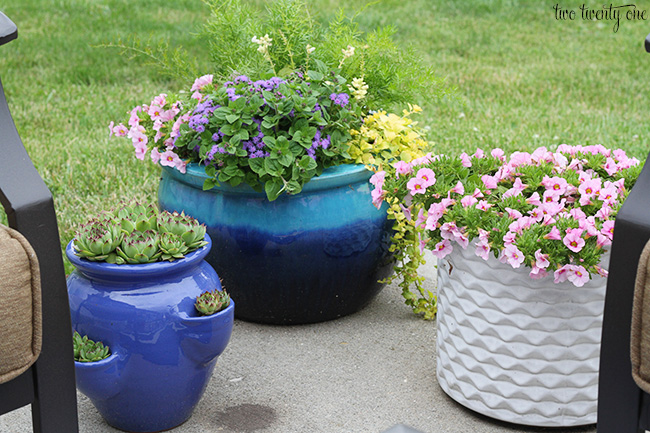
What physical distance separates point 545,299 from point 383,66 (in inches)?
40.2

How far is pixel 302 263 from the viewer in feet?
7.43

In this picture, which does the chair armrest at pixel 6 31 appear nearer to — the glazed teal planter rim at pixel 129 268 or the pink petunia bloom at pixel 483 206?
the glazed teal planter rim at pixel 129 268

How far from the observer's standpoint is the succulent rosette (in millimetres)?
1666

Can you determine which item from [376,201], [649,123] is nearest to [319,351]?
[376,201]

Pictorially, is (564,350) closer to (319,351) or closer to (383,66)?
(319,351)

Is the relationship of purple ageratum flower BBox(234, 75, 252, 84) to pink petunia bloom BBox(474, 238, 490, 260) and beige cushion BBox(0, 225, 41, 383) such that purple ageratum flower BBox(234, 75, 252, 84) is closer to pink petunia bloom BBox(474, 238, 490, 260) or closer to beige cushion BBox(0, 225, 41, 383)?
pink petunia bloom BBox(474, 238, 490, 260)

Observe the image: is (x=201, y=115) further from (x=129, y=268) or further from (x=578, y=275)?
(x=578, y=275)

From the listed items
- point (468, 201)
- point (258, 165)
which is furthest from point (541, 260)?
point (258, 165)

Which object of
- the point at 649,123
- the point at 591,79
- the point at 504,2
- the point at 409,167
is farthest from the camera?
the point at 504,2

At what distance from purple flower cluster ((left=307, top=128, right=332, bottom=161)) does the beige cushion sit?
97cm

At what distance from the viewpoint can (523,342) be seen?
181 cm

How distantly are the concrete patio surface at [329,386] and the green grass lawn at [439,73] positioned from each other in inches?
42.8

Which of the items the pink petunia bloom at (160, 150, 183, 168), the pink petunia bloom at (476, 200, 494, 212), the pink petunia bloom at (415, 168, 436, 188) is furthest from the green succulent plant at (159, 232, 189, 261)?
the pink petunia bloom at (476, 200, 494, 212)

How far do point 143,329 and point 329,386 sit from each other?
60 cm
